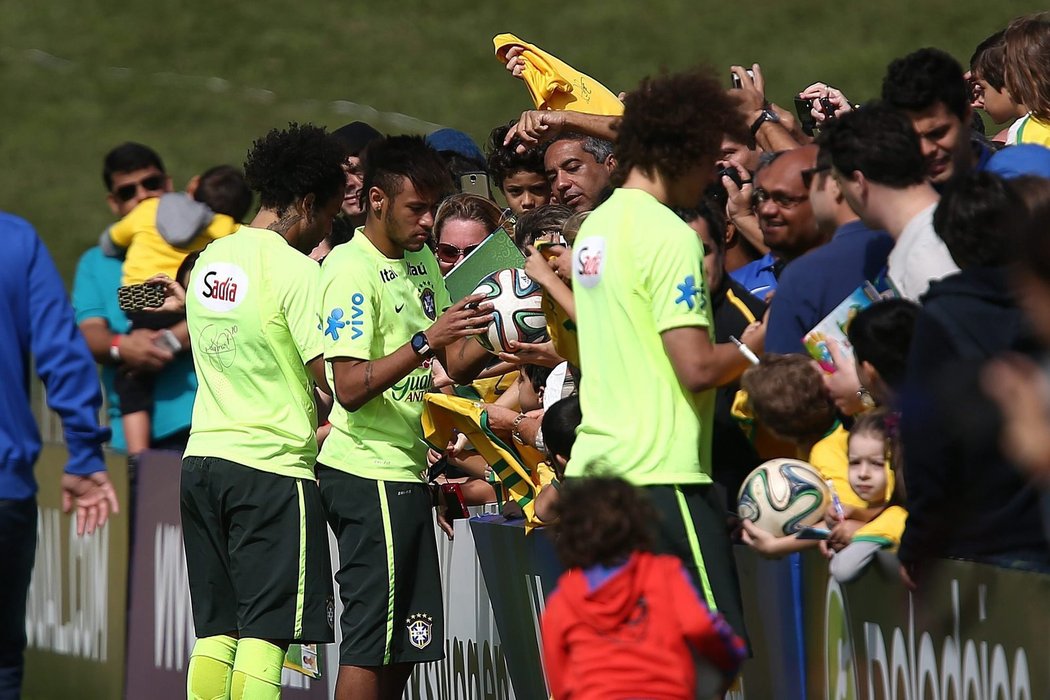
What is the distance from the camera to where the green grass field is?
91.4ft

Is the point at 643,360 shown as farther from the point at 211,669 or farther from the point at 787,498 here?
the point at 211,669

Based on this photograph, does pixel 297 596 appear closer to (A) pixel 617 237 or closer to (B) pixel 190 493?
(B) pixel 190 493

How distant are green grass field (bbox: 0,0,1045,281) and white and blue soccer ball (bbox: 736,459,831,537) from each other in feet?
70.1

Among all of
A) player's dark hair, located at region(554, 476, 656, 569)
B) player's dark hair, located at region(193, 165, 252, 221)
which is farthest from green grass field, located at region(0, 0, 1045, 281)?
player's dark hair, located at region(554, 476, 656, 569)

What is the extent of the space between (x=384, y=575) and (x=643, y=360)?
1788 millimetres

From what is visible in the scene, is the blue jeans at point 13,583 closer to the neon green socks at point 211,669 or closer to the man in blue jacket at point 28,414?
the man in blue jacket at point 28,414

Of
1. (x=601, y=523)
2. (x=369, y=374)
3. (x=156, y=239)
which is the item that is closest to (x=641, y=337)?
(x=601, y=523)

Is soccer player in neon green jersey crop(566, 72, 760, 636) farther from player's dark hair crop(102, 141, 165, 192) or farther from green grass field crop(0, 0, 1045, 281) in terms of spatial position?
green grass field crop(0, 0, 1045, 281)

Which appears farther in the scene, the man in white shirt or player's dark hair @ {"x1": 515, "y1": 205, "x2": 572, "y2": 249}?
player's dark hair @ {"x1": 515, "y1": 205, "x2": 572, "y2": 249}

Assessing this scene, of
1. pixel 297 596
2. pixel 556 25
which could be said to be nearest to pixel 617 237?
pixel 297 596

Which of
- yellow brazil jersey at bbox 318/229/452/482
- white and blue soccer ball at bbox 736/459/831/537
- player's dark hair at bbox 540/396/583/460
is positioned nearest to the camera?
white and blue soccer ball at bbox 736/459/831/537

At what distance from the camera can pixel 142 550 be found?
9.20 meters

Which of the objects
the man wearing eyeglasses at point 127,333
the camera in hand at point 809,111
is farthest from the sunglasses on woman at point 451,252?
the man wearing eyeglasses at point 127,333

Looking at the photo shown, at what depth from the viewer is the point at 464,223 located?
7.69 metres
